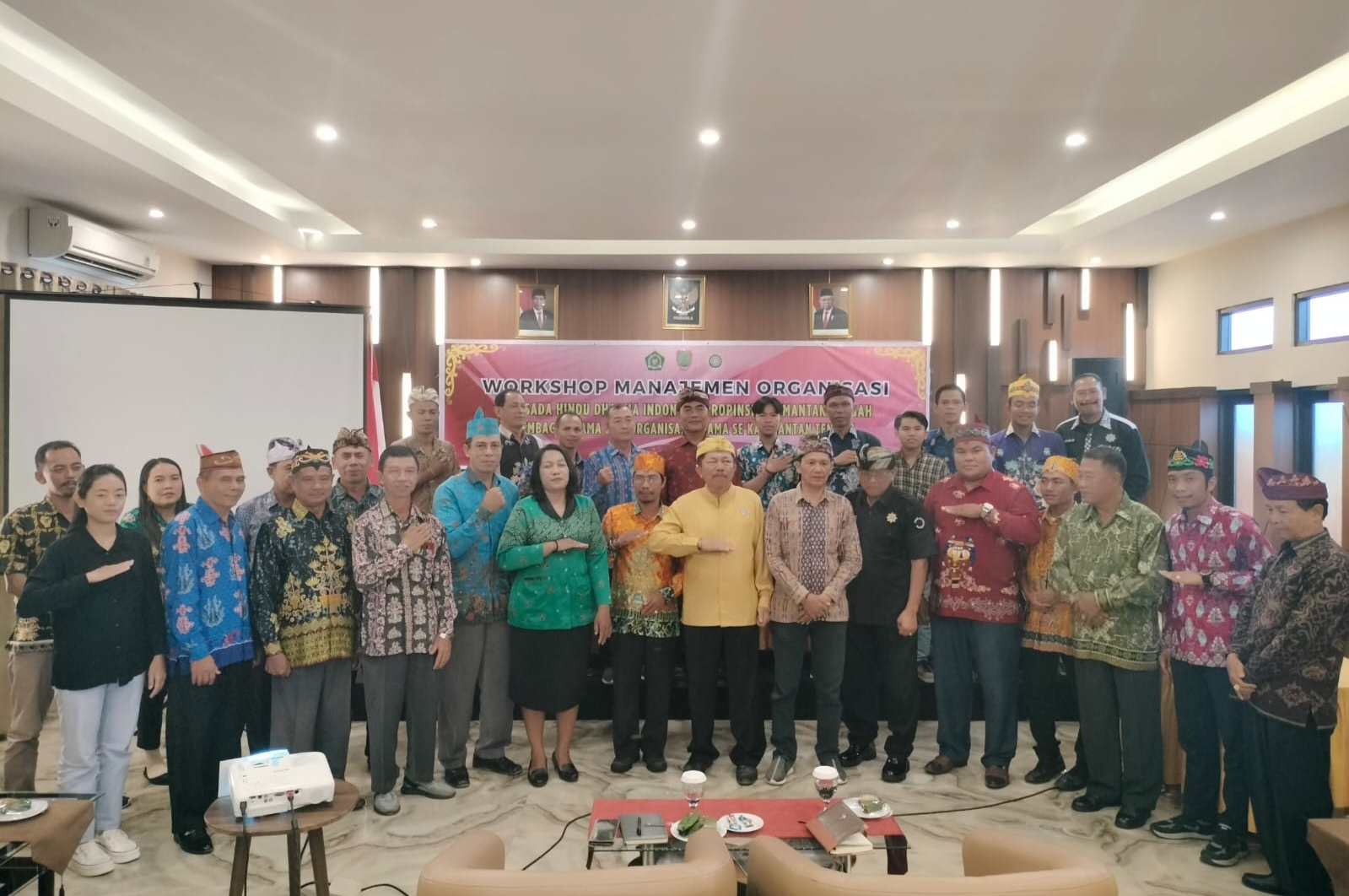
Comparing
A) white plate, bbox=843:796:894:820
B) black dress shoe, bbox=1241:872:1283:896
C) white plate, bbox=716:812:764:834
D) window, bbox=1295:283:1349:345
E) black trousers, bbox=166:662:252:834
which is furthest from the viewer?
window, bbox=1295:283:1349:345

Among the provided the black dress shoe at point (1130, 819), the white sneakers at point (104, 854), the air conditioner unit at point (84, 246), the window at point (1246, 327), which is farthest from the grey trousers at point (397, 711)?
the window at point (1246, 327)

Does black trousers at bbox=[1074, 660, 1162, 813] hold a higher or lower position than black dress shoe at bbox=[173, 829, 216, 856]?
higher

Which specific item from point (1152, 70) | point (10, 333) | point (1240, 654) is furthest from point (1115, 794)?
point (10, 333)

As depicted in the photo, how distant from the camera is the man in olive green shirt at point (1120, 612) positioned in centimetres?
351

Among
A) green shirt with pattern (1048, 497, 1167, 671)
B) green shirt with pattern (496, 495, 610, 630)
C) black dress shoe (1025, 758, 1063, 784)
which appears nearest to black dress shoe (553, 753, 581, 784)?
green shirt with pattern (496, 495, 610, 630)

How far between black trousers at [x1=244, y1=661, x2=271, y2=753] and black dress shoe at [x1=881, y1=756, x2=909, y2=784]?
2.85m

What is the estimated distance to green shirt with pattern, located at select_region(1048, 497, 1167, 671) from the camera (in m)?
3.48

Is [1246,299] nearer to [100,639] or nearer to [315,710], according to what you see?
[315,710]

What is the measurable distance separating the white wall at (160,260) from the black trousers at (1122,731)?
696 cm

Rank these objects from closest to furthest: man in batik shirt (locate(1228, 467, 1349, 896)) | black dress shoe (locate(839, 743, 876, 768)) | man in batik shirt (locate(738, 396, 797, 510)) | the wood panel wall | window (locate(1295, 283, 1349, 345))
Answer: man in batik shirt (locate(1228, 467, 1349, 896)) < black dress shoe (locate(839, 743, 876, 768)) < man in batik shirt (locate(738, 396, 797, 510)) < window (locate(1295, 283, 1349, 345)) < the wood panel wall

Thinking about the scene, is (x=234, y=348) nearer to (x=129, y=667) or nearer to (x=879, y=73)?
(x=129, y=667)

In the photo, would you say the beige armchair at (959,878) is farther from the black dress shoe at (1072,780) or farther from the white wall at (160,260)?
the white wall at (160,260)

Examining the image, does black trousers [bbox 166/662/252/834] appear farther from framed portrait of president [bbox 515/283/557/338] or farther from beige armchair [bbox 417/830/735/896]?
framed portrait of president [bbox 515/283/557/338]

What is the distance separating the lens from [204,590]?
10.7 feet
